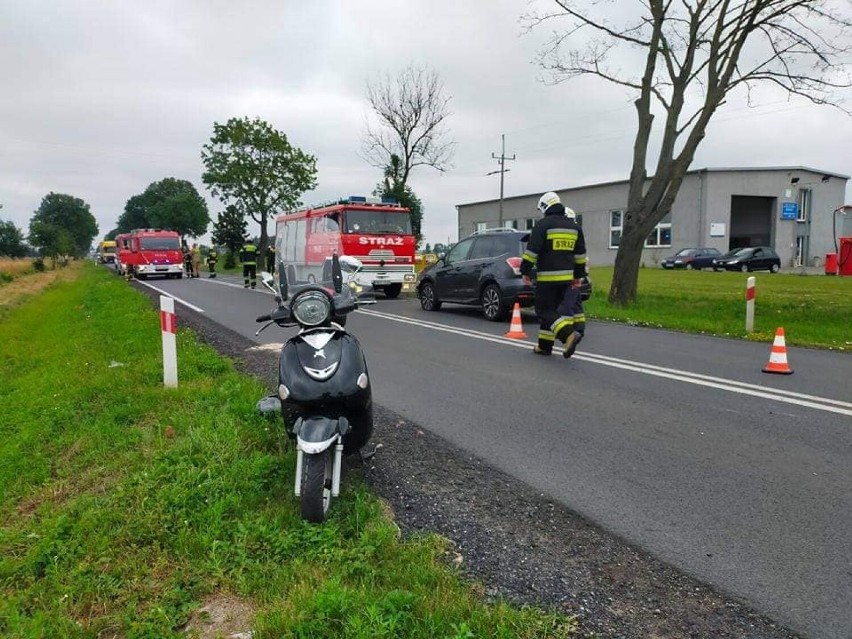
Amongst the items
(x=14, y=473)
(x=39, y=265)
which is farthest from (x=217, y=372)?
(x=39, y=265)

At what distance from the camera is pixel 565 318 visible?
27.1 ft

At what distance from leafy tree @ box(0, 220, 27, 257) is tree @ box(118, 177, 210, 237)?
27.6 meters

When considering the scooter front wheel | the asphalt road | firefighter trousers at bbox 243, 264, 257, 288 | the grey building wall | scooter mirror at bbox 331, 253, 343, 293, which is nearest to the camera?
the asphalt road

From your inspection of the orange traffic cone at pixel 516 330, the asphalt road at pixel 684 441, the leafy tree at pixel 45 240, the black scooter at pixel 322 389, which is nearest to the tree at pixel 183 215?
the leafy tree at pixel 45 240

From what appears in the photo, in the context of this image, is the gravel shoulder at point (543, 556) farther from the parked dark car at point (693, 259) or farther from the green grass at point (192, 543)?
the parked dark car at point (693, 259)

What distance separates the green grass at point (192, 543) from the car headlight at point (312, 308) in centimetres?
103

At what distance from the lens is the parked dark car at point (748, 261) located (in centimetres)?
3794

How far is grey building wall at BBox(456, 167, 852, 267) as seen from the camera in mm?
43250

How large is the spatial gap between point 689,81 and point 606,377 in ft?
35.3

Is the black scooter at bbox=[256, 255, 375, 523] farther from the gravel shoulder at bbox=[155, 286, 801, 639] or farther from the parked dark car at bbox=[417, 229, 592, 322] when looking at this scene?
the parked dark car at bbox=[417, 229, 592, 322]

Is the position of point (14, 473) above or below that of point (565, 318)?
below

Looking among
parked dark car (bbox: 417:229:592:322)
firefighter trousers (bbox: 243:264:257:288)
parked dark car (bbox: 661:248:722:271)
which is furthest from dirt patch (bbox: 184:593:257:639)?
parked dark car (bbox: 661:248:722:271)

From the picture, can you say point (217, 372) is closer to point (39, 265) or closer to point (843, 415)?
point (843, 415)

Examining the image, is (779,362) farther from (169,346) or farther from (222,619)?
(222,619)
